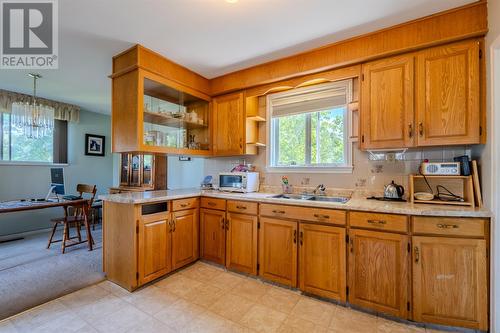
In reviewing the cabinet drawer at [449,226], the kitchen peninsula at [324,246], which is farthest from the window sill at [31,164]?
the cabinet drawer at [449,226]

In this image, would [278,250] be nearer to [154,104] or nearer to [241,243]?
[241,243]

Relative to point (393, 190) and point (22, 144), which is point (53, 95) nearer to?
point (22, 144)

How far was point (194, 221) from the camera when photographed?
2770mm

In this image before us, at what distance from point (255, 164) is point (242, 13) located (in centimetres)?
180

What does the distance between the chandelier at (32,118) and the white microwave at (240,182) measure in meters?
2.74

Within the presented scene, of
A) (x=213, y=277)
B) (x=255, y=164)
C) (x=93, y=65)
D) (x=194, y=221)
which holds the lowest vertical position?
(x=213, y=277)

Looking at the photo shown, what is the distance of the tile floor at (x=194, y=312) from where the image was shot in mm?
1695

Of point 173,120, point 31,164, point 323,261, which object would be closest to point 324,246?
point 323,261

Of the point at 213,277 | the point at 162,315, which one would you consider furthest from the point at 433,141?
the point at 162,315

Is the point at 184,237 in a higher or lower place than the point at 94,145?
lower

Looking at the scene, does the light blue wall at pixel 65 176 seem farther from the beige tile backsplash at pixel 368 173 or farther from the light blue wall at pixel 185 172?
the beige tile backsplash at pixel 368 173

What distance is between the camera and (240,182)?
2.83 m

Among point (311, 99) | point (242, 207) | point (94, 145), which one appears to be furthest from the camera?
point (94, 145)

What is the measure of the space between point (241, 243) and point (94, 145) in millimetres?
4564
